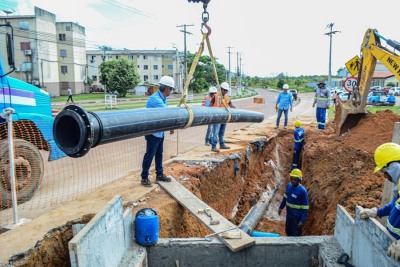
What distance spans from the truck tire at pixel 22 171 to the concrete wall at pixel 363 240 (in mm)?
5098

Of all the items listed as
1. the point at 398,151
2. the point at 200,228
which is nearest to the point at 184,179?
the point at 200,228

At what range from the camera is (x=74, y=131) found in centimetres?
375

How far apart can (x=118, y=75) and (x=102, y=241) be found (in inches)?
1712

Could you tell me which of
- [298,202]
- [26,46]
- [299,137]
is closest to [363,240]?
[298,202]

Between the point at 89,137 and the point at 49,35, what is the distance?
4572cm

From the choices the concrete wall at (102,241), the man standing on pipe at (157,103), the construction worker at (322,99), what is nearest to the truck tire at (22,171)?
the man standing on pipe at (157,103)

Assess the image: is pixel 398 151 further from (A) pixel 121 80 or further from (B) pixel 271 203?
(A) pixel 121 80

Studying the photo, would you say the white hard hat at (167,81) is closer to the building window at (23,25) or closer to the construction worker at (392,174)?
the construction worker at (392,174)

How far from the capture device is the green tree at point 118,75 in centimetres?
4501

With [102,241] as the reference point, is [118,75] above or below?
above

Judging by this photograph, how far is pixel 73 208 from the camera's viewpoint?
5.05 m

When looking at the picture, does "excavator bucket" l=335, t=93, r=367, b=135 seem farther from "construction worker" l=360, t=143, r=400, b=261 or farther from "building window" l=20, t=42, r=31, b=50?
"building window" l=20, t=42, r=31, b=50

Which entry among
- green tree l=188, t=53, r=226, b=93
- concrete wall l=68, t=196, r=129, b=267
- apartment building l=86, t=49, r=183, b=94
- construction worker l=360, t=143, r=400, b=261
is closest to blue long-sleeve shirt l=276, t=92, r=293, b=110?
construction worker l=360, t=143, r=400, b=261

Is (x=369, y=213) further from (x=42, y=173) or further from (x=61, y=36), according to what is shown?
(x=61, y=36)
